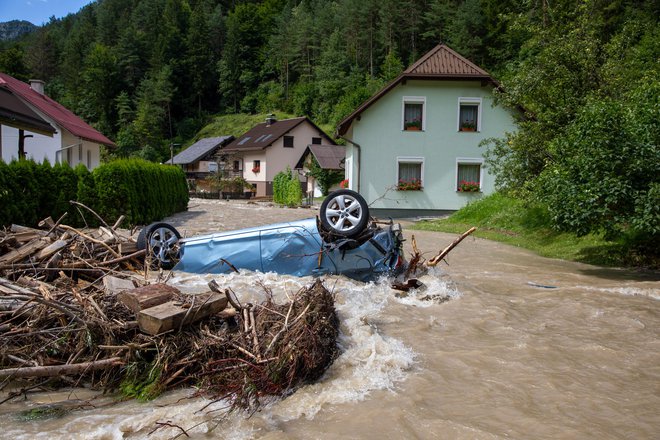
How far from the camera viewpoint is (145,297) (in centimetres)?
543

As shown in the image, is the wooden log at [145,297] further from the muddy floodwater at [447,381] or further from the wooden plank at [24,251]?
the wooden plank at [24,251]

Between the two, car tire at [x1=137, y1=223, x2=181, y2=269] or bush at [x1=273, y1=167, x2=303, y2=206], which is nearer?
car tire at [x1=137, y1=223, x2=181, y2=269]

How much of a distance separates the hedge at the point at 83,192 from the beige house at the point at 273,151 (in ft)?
95.4

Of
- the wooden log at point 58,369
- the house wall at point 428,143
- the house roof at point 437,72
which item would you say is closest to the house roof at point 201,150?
the house roof at point 437,72

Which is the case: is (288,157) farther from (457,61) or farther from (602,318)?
(602,318)

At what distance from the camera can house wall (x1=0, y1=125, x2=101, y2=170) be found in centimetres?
2320

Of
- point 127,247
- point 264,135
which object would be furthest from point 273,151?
point 127,247

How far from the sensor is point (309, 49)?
89.6 metres

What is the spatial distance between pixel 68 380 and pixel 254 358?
1.78 metres

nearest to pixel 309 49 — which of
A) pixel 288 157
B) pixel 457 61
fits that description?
pixel 288 157

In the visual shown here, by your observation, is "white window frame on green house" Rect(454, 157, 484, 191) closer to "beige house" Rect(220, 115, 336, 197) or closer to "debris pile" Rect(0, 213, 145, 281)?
"debris pile" Rect(0, 213, 145, 281)

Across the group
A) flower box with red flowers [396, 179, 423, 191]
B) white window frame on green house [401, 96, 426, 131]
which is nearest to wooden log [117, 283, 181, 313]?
flower box with red flowers [396, 179, 423, 191]

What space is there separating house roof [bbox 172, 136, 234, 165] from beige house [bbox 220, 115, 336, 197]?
7604 millimetres

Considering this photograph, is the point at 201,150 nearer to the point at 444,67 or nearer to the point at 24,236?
the point at 444,67
